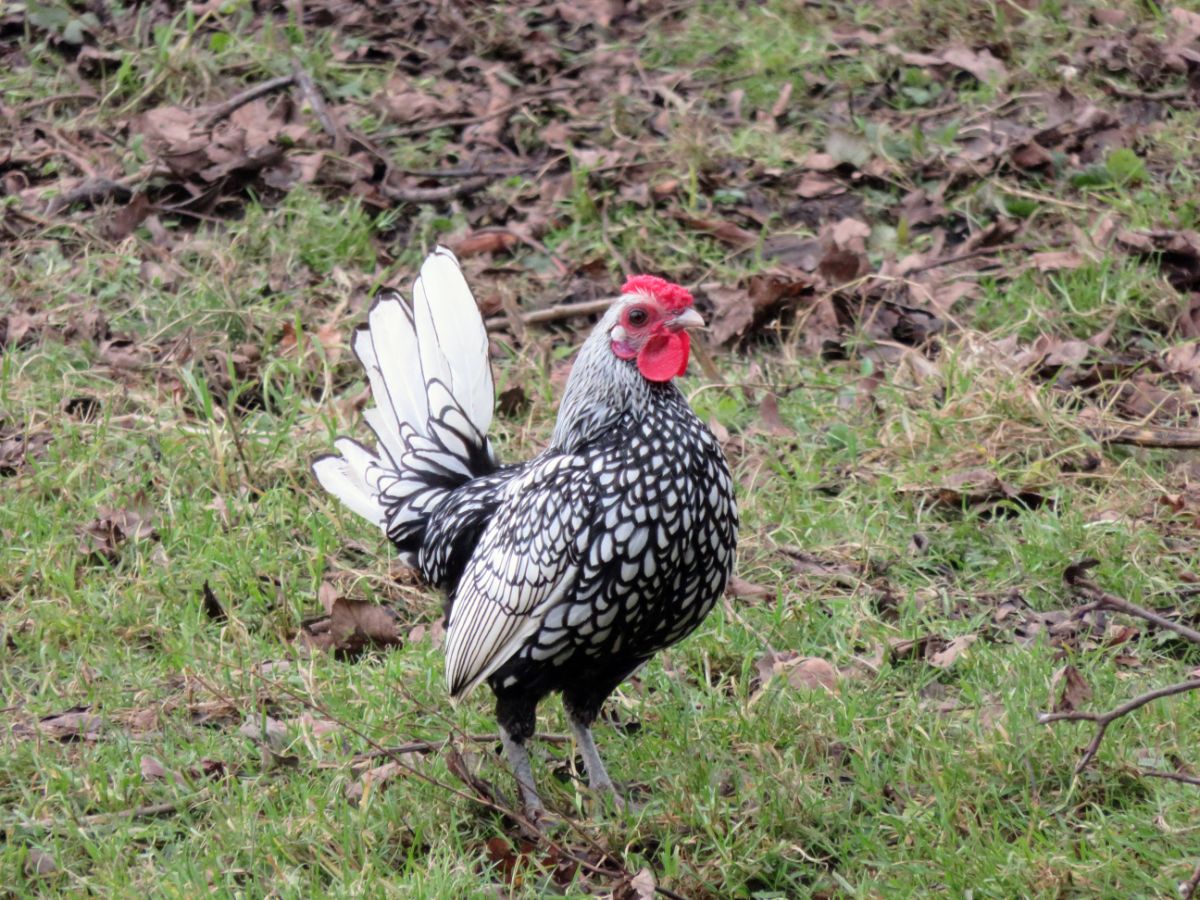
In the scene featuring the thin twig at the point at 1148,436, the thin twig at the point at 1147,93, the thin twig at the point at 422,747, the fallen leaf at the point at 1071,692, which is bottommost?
the thin twig at the point at 422,747

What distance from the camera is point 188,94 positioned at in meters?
7.12

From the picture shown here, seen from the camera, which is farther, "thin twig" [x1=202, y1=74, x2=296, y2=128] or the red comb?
"thin twig" [x1=202, y1=74, x2=296, y2=128]

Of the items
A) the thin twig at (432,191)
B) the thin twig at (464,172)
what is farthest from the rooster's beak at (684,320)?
the thin twig at (464,172)

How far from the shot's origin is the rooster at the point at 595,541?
125 inches

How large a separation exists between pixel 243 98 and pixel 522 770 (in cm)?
455

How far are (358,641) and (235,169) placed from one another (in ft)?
9.99

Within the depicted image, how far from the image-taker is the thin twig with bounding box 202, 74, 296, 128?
22.5ft

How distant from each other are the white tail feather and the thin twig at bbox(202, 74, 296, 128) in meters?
3.28

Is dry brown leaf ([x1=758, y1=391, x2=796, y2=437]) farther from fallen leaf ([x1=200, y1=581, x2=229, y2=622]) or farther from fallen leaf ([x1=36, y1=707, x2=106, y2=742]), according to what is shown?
fallen leaf ([x1=36, y1=707, x2=106, y2=742])

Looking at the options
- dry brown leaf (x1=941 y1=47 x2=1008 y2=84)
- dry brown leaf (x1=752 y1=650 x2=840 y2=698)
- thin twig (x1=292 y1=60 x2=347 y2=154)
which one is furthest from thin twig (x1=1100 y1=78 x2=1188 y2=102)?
dry brown leaf (x1=752 y1=650 x2=840 y2=698)

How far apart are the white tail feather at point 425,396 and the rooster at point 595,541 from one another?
0.45 feet

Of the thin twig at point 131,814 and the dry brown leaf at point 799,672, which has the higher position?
the dry brown leaf at point 799,672

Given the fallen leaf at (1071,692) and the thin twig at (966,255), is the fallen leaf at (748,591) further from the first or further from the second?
the thin twig at (966,255)

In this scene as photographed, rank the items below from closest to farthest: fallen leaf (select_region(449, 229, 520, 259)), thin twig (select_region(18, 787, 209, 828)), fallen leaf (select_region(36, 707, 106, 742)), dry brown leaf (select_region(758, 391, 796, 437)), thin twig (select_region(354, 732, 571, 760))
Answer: thin twig (select_region(18, 787, 209, 828)) < thin twig (select_region(354, 732, 571, 760)) < fallen leaf (select_region(36, 707, 106, 742)) < dry brown leaf (select_region(758, 391, 796, 437)) < fallen leaf (select_region(449, 229, 520, 259))
